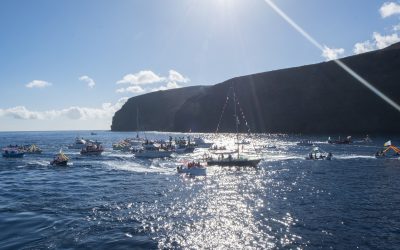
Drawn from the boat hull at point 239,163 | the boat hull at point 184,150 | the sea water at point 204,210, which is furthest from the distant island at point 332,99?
the sea water at point 204,210

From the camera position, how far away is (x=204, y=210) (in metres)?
31.2

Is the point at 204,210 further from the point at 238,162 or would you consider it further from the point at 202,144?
the point at 202,144

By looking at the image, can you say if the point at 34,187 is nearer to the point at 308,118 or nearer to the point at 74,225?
the point at 74,225

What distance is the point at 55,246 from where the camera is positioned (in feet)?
72.6

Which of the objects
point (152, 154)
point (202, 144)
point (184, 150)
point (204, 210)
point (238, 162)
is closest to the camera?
point (204, 210)

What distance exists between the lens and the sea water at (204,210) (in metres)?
23.1

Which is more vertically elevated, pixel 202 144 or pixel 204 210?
pixel 202 144

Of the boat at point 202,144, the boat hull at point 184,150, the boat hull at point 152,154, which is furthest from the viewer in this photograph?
the boat at point 202,144

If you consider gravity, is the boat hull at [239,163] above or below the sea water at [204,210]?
above

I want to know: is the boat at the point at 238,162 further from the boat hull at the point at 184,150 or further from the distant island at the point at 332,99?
the distant island at the point at 332,99

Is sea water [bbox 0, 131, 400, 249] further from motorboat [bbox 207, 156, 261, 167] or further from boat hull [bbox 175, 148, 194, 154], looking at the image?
boat hull [bbox 175, 148, 194, 154]

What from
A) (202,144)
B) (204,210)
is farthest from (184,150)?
(204,210)

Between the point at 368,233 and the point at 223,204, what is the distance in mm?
13155

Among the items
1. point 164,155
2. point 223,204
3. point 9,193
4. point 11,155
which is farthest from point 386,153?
point 11,155
